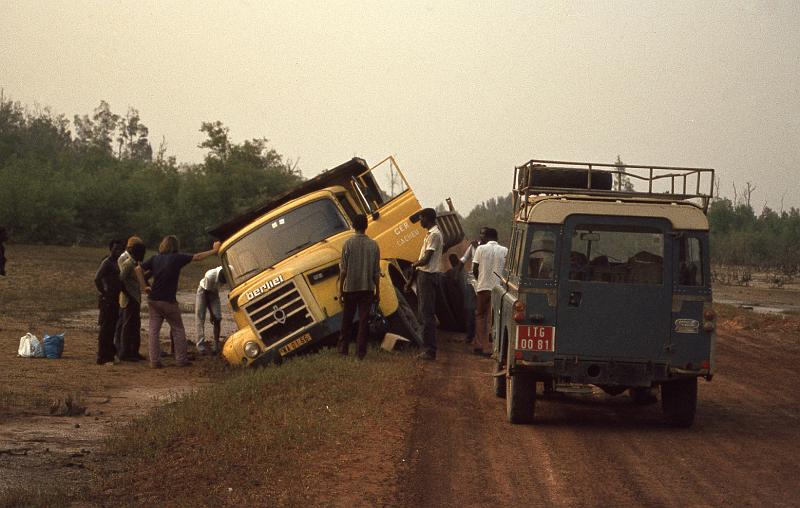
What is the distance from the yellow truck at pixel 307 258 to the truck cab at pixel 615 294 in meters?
5.49

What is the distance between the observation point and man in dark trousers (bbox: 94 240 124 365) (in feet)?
55.3

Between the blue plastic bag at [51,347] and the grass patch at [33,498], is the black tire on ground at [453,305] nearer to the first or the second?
the blue plastic bag at [51,347]

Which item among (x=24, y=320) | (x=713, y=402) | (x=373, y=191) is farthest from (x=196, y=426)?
(x=24, y=320)

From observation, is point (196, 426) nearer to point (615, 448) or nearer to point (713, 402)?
point (615, 448)

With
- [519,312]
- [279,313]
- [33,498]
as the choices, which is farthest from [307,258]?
[33,498]

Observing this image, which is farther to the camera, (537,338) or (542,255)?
(542,255)

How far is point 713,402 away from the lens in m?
12.9

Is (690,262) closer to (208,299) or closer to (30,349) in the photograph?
(208,299)

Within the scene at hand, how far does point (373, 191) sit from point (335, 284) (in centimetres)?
330

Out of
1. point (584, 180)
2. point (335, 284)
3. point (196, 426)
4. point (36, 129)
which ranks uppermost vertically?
point (36, 129)

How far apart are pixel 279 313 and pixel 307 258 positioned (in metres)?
0.93

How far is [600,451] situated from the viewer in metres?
9.59

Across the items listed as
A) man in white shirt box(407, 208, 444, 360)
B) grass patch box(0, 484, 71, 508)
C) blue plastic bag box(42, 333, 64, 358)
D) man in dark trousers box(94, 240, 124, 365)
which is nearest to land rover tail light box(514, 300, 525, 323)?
grass patch box(0, 484, 71, 508)

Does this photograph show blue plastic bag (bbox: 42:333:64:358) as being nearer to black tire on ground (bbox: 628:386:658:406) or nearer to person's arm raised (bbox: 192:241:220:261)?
person's arm raised (bbox: 192:241:220:261)
